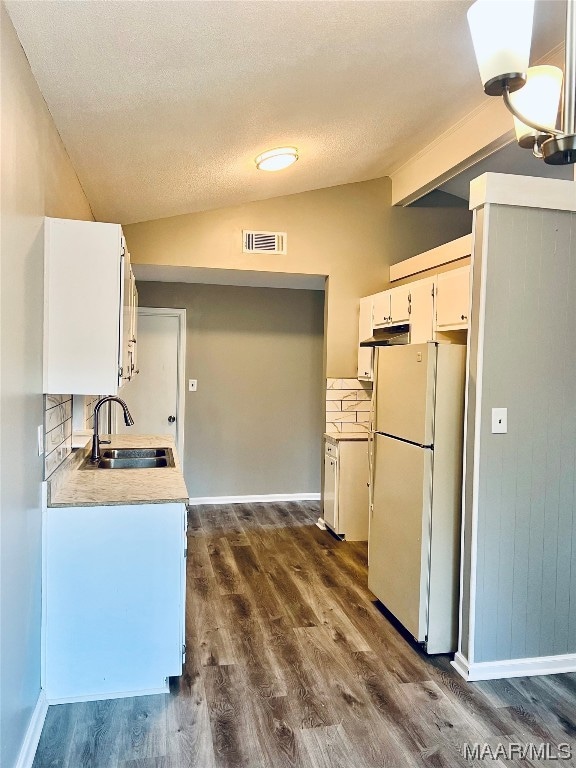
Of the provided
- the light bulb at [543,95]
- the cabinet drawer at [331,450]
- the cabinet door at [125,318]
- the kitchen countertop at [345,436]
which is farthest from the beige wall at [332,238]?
the light bulb at [543,95]

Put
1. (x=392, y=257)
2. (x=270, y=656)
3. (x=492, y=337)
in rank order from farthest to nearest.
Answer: (x=392, y=257)
(x=270, y=656)
(x=492, y=337)

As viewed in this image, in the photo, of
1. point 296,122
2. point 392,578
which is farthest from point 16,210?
point 392,578

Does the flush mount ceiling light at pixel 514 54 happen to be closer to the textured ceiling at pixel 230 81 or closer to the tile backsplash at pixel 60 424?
the textured ceiling at pixel 230 81

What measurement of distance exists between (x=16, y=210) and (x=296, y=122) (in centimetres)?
183

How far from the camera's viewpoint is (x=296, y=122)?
121 inches

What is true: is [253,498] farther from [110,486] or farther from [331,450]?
[110,486]

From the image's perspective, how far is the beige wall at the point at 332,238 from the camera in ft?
15.0

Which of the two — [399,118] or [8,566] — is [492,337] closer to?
[399,118]

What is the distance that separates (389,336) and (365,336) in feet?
1.36

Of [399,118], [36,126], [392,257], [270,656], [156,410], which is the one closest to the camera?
[36,126]

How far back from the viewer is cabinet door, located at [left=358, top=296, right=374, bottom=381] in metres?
4.77

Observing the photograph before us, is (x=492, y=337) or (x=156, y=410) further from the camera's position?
(x=156, y=410)

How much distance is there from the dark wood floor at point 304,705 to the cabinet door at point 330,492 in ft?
3.83

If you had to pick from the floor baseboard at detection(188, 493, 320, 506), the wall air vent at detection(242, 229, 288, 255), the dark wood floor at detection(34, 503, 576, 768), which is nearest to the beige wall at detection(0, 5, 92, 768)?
the dark wood floor at detection(34, 503, 576, 768)
